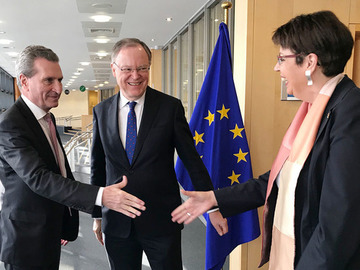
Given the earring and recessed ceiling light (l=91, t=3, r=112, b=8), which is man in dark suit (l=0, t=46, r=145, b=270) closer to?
the earring

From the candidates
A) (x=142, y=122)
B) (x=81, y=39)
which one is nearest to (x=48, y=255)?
(x=142, y=122)

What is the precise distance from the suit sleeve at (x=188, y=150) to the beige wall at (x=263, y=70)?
907 mm

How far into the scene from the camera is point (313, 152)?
50.6 inches

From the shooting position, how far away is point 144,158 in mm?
1958

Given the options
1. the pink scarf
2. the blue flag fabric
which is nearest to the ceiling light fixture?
the blue flag fabric

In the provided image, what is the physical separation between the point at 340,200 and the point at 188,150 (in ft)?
3.48

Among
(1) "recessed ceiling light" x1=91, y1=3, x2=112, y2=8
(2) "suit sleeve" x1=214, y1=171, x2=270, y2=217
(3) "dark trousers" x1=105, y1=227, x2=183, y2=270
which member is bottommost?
(3) "dark trousers" x1=105, y1=227, x2=183, y2=270

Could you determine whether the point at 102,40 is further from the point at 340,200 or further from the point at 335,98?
the point at 340,200

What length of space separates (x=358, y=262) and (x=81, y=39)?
8.20 m

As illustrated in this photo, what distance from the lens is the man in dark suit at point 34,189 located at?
1707mm

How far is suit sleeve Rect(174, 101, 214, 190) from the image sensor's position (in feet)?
6.70

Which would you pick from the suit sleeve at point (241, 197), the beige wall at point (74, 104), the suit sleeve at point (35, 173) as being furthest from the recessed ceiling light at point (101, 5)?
the beige wall at point (74, 104)

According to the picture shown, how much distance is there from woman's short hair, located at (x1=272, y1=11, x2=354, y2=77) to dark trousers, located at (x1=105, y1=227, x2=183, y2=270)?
1.29 metres

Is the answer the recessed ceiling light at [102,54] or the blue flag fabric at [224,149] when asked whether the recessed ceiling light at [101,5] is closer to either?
the blue flag fabric at [224,149]
